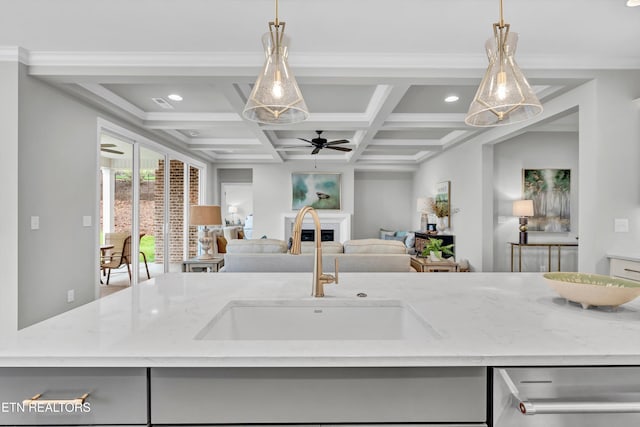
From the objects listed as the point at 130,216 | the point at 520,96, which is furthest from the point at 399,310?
the point at 130,216

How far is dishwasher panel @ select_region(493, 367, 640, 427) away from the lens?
767 millimetres

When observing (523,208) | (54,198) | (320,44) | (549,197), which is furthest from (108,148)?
(549,197)

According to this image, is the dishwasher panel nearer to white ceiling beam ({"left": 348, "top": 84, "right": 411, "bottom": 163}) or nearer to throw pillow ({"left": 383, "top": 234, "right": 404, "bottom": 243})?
white ceiling beam ({"left": 348, "top": 84, "right": 411, "bottom": 163})

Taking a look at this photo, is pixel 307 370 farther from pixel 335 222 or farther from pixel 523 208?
pixel 335 222

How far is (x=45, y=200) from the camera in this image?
3111mm

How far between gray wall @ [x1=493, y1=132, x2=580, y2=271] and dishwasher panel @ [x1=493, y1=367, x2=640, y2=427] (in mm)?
4891

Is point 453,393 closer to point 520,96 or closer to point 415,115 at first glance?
point 520,96

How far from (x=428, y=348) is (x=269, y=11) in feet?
7.51

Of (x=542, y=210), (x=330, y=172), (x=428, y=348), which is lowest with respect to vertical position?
(x=428, y=348)

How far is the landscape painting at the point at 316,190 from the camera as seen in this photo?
319 inches

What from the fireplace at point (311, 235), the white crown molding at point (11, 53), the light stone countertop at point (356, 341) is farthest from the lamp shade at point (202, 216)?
the light stone countertop at point (356, 341)

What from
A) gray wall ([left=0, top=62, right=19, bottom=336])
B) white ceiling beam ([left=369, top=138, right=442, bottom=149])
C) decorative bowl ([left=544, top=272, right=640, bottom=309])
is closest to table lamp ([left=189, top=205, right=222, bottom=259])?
gray wall ([left=0, top=62, right=19, bottom=336])

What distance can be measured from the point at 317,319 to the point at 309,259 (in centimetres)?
222

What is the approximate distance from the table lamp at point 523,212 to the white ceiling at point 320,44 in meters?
1.77
